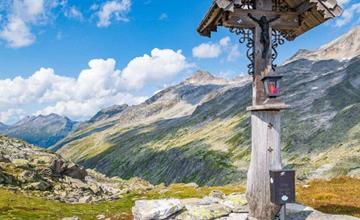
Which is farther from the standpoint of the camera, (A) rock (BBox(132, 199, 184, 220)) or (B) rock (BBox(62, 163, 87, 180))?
(B) rock (BBox(62, 163, 87, 180))

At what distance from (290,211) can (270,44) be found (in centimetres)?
832

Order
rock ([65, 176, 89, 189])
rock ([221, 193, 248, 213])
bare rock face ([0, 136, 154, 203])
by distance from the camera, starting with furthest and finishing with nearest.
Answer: rock ([65, 176, 89, 189]) → bare rock face ([0, 136, 154, 203]) → rock ([221, 193, 248, 213])

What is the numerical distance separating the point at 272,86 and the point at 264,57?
1.65 meters

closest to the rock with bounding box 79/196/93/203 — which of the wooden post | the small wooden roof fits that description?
the small wooden roof

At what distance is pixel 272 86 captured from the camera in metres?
19.7

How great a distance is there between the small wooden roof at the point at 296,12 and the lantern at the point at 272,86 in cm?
307

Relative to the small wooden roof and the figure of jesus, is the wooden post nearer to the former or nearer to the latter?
the figure of jesus

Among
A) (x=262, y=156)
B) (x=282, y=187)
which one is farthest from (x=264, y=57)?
(x=282, y=187)

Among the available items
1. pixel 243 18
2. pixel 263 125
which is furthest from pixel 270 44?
→ pixel 263 125

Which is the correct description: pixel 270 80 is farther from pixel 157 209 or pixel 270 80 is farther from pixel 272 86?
pixel 157 209

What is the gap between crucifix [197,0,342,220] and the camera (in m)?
19.7

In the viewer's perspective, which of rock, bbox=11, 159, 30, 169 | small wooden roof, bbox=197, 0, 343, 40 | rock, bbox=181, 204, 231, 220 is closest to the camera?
small wooden roof, bbox=197, 0, 343, 40

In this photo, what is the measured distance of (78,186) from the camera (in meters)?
73.4

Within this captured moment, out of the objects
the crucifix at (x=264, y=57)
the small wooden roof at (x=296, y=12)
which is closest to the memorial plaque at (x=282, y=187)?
the crucifix at (x=264, y=57)
